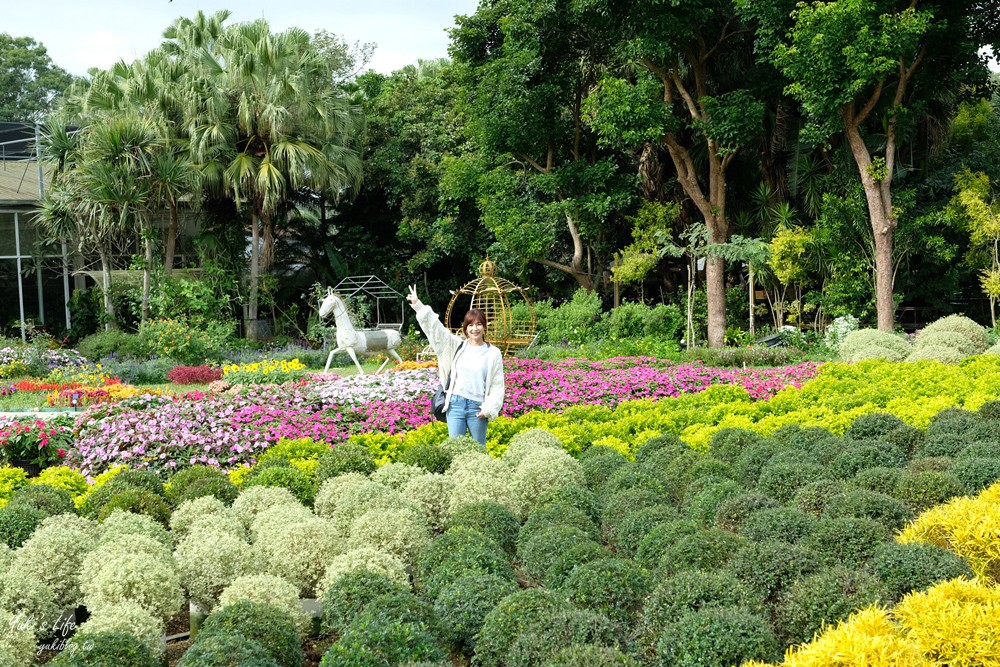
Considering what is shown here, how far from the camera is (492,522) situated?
4.81 meters

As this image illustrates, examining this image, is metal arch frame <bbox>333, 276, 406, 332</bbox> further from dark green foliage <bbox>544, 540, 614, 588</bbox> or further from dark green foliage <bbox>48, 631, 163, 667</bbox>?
dark green foliage <bbox>48, 631, 163, 667</bbox>

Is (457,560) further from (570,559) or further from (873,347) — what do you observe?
(873,347)

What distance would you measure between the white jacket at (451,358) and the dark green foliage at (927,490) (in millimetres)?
2797

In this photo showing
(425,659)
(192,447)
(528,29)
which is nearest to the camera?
(425,659)

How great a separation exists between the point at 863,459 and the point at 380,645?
357cm

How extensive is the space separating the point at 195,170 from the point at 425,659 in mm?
17961

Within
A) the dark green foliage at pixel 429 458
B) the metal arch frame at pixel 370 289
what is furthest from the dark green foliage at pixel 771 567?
the metal arch frame at pixel 370 289

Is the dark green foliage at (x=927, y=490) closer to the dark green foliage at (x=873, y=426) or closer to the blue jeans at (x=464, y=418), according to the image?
the dark green foliage at (x=873, y=426)

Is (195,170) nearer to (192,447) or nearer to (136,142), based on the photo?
(136,142)

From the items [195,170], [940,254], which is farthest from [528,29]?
[940,254]

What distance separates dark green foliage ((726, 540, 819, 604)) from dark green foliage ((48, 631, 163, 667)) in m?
1.93

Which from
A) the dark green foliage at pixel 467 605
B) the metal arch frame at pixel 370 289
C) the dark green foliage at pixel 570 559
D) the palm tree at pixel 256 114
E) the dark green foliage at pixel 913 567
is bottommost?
the dark green foliage at pixel 467 605

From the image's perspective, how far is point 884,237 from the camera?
1609 centimetres

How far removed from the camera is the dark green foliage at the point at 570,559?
399 cm
